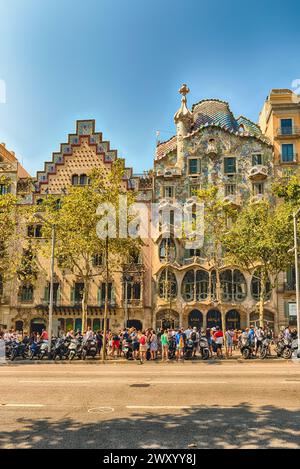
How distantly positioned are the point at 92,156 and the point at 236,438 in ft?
123

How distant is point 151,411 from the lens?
9.38 m

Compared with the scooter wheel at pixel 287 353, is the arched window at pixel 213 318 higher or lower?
higher

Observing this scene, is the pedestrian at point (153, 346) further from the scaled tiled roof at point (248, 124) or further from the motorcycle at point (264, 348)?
the scaled tiled roof at point (248, 124)

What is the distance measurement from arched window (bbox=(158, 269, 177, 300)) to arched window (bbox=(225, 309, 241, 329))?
5.19 meters

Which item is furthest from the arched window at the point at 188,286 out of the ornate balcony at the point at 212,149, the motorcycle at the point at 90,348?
the motorcycle at the point at 90,348

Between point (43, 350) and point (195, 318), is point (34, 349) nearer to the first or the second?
point (43, 350)

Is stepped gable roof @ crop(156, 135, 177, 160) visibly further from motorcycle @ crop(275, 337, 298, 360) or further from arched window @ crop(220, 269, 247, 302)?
motorcycle @ crop(275, 337, 298, 360)

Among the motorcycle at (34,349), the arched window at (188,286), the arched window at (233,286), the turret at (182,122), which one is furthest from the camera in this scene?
the turret at (182,122)

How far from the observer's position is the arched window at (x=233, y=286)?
37.8 meters

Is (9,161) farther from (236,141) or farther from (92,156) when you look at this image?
(236,141)

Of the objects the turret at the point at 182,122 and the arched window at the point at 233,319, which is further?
the turret at the point at 182,122

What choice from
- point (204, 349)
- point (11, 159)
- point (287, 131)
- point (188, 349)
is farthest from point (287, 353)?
point (11, 159)

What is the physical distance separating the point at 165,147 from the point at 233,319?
18844mm
